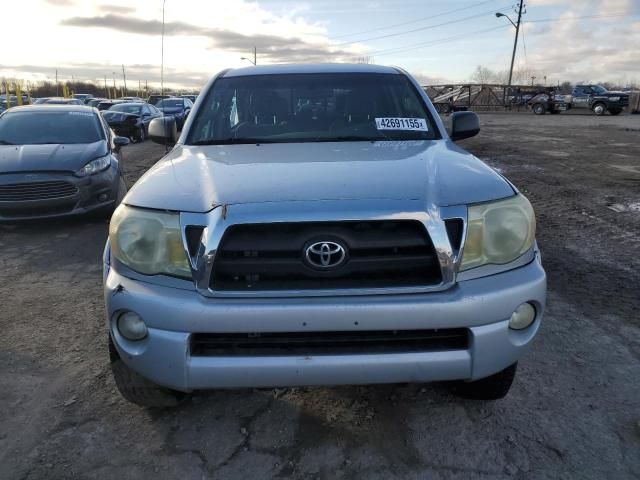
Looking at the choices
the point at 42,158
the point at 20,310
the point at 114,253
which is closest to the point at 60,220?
the point at 42,158

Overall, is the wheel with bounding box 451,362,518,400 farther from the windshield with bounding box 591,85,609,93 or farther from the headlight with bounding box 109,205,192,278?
the windshield with bounding box 591,85,609,93

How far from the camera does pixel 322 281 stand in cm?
218

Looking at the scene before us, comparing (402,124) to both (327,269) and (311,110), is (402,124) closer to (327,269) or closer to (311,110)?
(311,110)

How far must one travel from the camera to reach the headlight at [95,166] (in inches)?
253

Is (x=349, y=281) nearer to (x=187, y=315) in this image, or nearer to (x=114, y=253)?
(x=187, y=315)

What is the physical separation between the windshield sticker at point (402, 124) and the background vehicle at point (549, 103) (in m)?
36.1

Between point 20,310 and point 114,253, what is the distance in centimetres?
229

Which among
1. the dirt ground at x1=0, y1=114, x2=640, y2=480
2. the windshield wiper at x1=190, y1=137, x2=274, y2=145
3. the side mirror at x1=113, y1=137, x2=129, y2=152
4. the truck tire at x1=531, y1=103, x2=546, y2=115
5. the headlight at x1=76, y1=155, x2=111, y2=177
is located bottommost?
the dirt ground at x1=0, y1=114, x2=640, y2=480

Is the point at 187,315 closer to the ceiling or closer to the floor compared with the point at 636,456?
closer to the ceiling

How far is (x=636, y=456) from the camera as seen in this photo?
2322 mm

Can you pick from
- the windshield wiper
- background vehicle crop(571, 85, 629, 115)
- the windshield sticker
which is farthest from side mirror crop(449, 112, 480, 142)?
background vehicle crop(571, 85, 629, 115)

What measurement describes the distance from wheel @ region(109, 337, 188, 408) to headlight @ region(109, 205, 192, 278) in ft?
1.65

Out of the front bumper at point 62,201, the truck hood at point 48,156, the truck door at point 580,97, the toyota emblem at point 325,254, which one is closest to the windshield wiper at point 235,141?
the toyota emblem at point 325,254

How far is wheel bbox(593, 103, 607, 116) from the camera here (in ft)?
109
